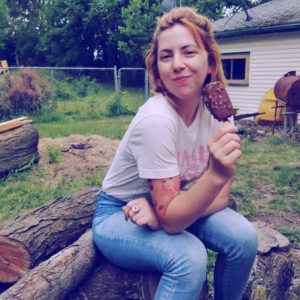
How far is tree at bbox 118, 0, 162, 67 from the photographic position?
25328mm

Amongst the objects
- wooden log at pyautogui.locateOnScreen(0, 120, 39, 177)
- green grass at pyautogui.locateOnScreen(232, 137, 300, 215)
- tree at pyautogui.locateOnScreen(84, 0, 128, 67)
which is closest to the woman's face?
green grass at pyautogui.locateOnScreen(232, 137, 300, 215)

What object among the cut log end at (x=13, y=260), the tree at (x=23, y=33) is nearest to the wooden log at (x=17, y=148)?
the cut log end at (x=13, y=260)

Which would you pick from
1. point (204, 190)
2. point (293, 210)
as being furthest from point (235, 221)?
point (293, 210)

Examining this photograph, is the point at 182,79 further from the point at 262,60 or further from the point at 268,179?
the point at 262,60

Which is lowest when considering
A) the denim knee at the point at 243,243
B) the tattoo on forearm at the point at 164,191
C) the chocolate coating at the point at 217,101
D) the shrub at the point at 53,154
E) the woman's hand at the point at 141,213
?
the shrub at the point at 53,154

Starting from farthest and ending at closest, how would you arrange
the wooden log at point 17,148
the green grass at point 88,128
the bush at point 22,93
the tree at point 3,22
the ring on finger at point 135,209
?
the tree at point 3,22 < the bush at point 22,93 < the green grass at point 88,128 < the wooden log at point 17,148 < the ring on finger at point 135,209

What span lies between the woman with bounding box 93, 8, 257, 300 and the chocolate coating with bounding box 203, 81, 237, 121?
0.14 m

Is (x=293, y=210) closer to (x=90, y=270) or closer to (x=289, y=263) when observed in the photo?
(x=289, y=263)

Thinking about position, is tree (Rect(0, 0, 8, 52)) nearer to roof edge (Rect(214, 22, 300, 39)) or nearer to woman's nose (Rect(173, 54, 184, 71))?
roof edge (Rect(214, 22, 300, 39))

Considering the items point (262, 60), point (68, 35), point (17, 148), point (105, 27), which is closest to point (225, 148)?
point (17, 148)

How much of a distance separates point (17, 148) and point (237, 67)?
9.97m

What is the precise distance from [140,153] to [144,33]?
80.1 feet

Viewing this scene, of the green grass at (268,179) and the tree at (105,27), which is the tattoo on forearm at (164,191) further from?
the tree at (105,27)

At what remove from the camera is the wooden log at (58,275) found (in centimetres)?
226
